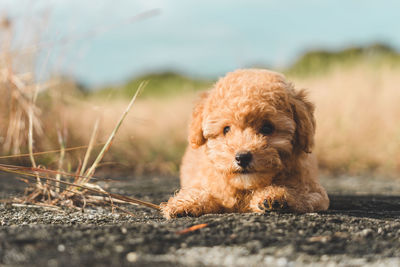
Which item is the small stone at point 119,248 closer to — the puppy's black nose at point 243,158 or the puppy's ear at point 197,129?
the puppy's black nose at point 243,158

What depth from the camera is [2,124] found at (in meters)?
8.58

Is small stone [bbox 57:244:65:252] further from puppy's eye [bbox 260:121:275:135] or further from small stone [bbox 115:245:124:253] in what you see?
puppy's eye [bbox 260:121:275:135]

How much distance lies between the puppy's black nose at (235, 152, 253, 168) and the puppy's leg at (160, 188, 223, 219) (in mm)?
669

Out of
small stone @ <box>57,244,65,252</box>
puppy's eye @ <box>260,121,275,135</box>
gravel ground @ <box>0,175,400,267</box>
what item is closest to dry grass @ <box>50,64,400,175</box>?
puppy's eye @ <box>260,121,275,135</box>

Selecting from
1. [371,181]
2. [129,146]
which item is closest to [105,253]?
[371,181]

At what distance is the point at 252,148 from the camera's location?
12.9 feet

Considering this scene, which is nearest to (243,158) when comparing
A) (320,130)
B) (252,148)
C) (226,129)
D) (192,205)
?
(252,148)

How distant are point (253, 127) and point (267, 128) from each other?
150mm

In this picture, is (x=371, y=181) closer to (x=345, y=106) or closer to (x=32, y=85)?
(x=345, y=106)

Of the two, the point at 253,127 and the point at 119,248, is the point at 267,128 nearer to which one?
the point at 253,127

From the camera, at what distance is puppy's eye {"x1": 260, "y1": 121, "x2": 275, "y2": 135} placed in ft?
13.8

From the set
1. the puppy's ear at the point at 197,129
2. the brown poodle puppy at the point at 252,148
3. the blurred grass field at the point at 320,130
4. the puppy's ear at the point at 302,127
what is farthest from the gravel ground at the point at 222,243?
the blurred grass field at the point at 320,130

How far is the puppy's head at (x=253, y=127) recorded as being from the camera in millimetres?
3982

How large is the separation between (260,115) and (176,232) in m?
1.43
